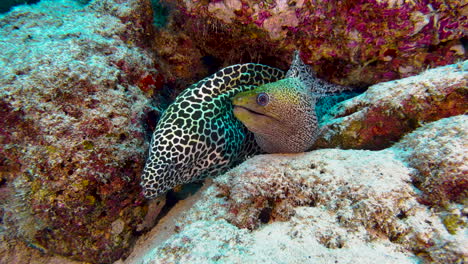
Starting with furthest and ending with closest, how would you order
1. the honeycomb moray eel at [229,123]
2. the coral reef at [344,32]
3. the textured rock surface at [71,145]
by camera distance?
1. the coral reef at [344,32]
2. the textured rock surface at [71,145]
3. the honeycomb moray eel at [229,123]

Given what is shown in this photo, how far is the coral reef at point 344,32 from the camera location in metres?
3.11

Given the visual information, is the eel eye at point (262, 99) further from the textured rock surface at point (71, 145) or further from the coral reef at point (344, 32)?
the textured rock surface at point (71, 145)

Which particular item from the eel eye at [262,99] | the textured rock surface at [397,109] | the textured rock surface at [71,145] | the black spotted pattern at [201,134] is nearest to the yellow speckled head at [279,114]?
the eel eye at [262,99]

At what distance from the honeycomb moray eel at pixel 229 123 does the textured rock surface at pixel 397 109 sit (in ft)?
1.64

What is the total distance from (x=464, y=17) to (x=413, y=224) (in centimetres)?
318

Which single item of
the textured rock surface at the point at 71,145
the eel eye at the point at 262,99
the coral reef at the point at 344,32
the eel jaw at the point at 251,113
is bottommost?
the textured rock surface at the point at 71,145

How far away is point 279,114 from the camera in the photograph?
255 cm

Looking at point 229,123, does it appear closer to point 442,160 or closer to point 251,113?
point 251,113

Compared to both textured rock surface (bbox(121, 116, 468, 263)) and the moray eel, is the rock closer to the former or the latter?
textured rock surface (bbox(121, 116, 468, 263))

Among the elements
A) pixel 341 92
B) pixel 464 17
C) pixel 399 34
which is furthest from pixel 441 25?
pixel 341 92

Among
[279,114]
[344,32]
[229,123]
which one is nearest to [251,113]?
[279,114]

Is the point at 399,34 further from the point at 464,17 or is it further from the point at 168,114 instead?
the point at 168,114

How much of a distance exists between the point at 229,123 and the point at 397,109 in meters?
2.29

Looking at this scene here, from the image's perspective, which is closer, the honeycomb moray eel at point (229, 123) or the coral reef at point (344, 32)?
the honeycomb moray eel at point (229, 123)
